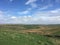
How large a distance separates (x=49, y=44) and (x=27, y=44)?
165 inches

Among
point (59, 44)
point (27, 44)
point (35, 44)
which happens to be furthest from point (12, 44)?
point (59, 44)

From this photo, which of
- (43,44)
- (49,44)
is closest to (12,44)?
(43,44)

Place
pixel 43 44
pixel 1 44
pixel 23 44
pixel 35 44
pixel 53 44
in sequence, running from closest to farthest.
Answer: pixel 1 44 → pixel 23 44 → pixel 35 44 → pixel 43 44 → pixel 53 44

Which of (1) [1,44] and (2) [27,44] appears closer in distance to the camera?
(1) [1,44]

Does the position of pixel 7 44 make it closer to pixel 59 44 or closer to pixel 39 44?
pixel 39 44

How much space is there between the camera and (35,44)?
719 inches

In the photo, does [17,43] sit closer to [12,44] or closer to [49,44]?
[12,44]

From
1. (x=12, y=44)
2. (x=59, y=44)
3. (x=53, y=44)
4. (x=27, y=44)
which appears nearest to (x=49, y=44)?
(x=53, y=44)

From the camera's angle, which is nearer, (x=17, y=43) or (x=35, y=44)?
(x=17, y=43)

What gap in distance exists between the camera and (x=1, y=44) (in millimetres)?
15727

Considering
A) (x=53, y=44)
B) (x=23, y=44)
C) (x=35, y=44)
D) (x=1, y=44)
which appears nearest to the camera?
(x=1, y=44)

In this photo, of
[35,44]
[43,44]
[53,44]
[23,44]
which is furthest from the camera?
[53,44]

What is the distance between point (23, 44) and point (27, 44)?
0.51 m

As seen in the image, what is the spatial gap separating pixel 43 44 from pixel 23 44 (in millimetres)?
3424
